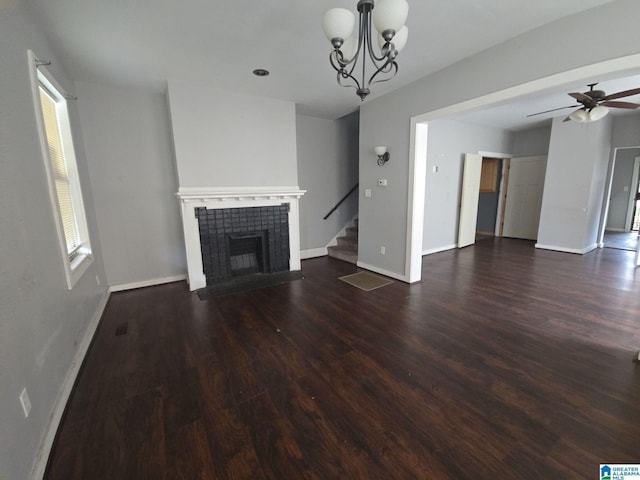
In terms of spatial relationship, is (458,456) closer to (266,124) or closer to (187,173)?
(187,173)

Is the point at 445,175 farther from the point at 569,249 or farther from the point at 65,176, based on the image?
the point at 65,176

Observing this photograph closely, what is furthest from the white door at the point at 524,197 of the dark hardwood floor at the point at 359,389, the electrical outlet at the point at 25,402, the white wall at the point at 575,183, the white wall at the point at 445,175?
the electrical outlet at the point at 25,402

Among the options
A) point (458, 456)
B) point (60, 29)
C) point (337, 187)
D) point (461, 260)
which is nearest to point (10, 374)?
point (458, 456)

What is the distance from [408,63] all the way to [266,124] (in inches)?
80.2

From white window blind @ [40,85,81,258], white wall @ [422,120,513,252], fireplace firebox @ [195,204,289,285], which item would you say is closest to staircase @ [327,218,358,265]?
fireplace firebox @ [195,204,289,285]

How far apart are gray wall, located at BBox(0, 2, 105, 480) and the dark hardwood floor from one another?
10.8 inches

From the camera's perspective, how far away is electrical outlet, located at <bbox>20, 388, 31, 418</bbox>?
4.19 ft

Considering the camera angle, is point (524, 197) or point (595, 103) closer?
point (595, 103)

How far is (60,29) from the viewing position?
2186 millimetres

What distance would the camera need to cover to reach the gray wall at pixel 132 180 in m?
3.36

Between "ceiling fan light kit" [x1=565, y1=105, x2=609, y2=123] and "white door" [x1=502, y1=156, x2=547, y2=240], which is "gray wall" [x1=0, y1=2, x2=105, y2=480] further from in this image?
"white door" [x1=502, y1=156, x2=547, y2=240]

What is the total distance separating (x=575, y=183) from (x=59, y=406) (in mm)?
7778

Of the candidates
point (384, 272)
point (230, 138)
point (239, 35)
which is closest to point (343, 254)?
point (384, 272)

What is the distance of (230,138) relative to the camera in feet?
12.0
